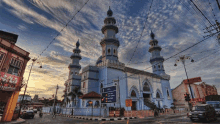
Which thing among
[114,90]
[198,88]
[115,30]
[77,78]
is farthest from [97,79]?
[198,88]

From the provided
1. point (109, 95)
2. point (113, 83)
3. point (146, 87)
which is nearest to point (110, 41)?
point (113, 83)

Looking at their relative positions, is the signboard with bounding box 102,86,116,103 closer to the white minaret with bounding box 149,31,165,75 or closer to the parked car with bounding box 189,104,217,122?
the parked car with bounding box 189,104,217,122

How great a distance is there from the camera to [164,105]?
34375mm

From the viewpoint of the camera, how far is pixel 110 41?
29.1 metres

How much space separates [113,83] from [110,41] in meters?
10.8

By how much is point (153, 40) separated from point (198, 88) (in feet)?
96.8

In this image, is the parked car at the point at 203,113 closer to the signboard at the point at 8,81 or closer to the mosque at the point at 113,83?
the mosque at the point at 113,83

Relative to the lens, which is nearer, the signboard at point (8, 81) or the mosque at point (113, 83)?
the signboard at point (8, 81)

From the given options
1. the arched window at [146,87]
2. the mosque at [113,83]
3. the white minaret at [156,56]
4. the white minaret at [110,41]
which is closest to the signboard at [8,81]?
the mosque at [113,83]

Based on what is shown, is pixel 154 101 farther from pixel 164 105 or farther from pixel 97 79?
pixel 97 79

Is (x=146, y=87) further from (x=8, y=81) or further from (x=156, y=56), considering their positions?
(x=8, y=81)

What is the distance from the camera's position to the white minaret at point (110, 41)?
28797 mm

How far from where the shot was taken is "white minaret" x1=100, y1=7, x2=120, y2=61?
28.8 m

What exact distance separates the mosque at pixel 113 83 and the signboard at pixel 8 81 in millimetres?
10864
